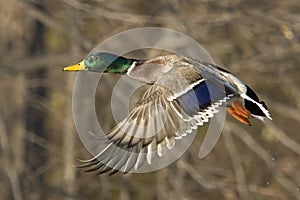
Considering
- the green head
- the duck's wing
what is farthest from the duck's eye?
the duck's wing

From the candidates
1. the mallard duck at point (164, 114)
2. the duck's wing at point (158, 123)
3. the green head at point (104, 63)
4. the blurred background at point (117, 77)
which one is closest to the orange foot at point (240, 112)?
the mallard duck at point (164, 114)

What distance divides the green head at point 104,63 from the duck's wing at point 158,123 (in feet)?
1.49

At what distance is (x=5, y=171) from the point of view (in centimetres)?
901

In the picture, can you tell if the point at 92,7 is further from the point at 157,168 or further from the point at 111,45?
the point at 157,168

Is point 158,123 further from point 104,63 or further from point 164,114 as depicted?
point 104,63

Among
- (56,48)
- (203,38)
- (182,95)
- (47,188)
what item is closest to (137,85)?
(203,38)

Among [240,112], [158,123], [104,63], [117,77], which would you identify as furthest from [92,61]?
[117,77]

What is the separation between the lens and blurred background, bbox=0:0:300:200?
8.23m

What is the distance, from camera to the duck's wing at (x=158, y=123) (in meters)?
5.39

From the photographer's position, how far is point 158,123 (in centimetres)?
546

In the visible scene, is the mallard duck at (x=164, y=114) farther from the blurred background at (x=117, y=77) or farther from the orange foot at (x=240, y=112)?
the blurred background at (x=117, y=77)

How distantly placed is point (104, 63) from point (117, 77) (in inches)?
112

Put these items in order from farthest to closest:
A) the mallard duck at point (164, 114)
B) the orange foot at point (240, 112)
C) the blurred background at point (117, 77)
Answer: the blurred background at point (117, 77) < the orange foot at point (240, 112) < the mallard duck at point (164, 114)

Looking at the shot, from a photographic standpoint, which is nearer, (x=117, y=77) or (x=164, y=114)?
(x=164, y=114)
